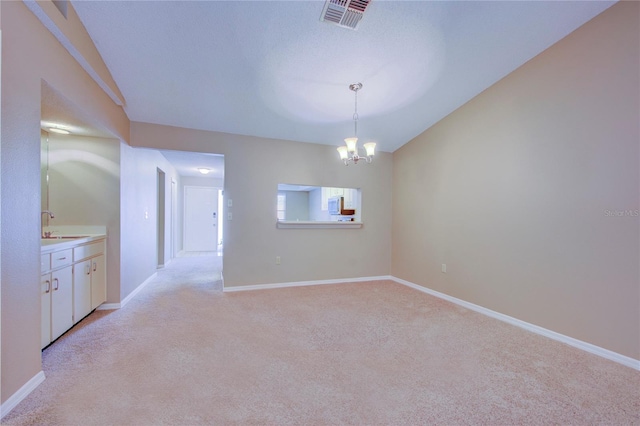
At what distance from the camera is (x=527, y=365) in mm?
2090

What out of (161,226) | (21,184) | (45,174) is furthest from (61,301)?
(161,226)

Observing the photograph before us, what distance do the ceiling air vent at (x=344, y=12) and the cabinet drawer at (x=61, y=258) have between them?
2983 mm

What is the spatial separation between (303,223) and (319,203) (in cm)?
352

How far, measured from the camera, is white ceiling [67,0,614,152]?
2.19 metres

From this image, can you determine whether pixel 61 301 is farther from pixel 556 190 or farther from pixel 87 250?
pixel 556 190

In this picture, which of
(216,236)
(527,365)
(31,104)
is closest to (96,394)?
(31,104)

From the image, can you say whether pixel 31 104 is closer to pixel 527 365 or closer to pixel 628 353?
pixel 527 365

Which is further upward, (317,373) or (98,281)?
(98,281)

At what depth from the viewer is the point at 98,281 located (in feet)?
9.94

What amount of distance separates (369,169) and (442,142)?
124 cm

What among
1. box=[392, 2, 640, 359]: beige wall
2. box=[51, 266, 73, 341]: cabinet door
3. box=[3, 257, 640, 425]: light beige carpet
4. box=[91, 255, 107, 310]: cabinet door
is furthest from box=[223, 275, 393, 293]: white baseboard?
box=[51, 266, 73, 341]: cabinet door

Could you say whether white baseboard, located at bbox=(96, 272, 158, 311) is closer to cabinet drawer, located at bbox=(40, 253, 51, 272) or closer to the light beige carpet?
the light beige carpet

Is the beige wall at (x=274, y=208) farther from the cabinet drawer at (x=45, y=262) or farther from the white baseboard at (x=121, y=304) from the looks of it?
the cabinet drawer at (x=45, y=262)

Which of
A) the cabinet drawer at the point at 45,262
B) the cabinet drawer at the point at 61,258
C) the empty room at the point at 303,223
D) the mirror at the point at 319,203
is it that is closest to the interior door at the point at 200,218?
the mirror at the point at 319,203
